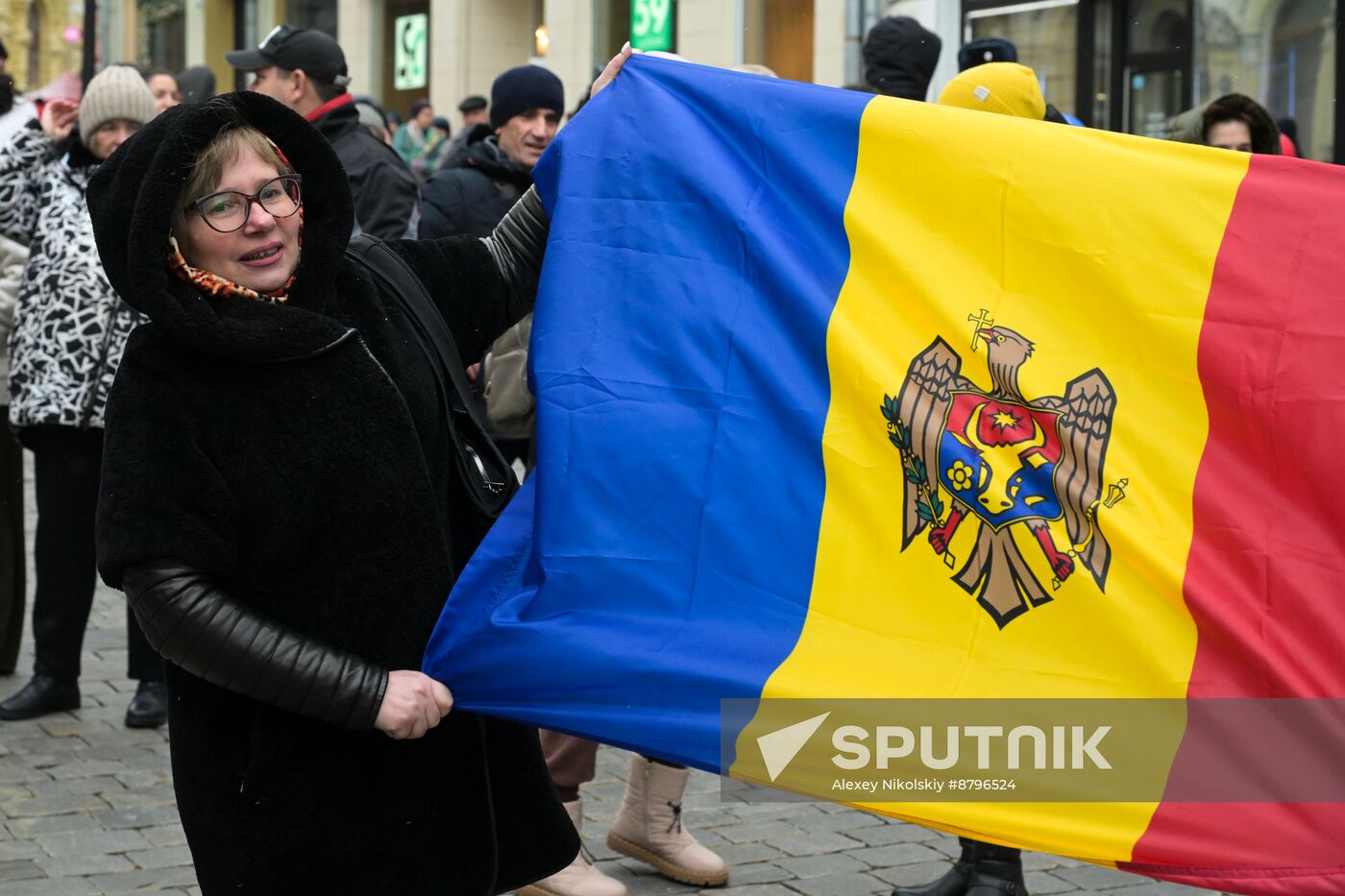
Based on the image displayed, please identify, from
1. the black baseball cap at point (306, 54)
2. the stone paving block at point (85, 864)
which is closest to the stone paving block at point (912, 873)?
the stone paving block at point (85, 864)

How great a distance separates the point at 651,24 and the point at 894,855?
1670 cm

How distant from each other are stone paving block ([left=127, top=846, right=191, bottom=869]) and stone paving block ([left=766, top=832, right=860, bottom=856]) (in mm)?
1621

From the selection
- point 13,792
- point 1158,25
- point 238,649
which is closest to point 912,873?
point 238,649

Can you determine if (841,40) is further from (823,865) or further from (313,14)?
(823,865)

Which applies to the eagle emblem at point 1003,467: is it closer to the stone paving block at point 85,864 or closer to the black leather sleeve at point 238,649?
the black leather sleeve at point 238,649

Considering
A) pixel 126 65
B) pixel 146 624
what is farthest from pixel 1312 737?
pixel 126 65

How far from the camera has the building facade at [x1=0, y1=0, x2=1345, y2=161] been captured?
533 inches

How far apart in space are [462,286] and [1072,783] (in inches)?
54.8

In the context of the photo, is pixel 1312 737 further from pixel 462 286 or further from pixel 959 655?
pixel 462 286

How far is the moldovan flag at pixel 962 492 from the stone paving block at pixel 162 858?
2.21 metres

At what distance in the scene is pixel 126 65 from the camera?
6520 millimetres

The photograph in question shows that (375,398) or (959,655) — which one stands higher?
(375,398)

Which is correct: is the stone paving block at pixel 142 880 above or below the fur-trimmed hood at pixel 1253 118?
below

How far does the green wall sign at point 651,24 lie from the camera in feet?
66.2
